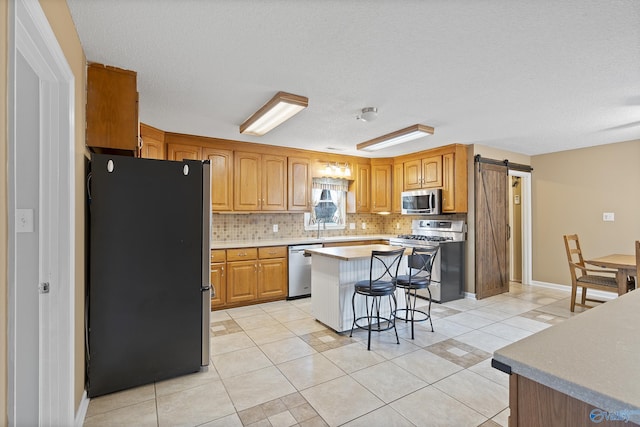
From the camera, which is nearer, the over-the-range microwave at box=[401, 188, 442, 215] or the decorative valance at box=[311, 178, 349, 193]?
the over-the-range microwave at box=[401, 188, 442, 215]

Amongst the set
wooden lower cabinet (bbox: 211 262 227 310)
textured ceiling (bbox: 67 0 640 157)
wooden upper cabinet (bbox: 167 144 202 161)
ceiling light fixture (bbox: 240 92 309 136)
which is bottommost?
wooden lower cabinet (bbox: 211 262 227 310)

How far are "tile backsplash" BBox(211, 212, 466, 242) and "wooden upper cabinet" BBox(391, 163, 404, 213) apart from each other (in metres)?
0.40

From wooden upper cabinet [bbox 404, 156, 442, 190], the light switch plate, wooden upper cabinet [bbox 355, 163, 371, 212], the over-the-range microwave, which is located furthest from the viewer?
wooden upper cabinet [bbox 355, 163, 371, 212]

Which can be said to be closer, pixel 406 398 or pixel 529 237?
pixel 406 398

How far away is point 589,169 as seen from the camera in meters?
4.91

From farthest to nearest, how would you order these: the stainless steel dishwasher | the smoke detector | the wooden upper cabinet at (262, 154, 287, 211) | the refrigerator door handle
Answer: the wooden upper cabinet at (262, 154, 287, 211), the stainless steel dishwasher, the smoke detector, the refrigerator door handle

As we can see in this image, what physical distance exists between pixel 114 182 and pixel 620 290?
5305mm

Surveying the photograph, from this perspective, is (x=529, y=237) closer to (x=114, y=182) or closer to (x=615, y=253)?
(x=615, y=253)

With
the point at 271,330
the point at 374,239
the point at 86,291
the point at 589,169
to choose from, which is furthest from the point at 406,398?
the point at 589,169

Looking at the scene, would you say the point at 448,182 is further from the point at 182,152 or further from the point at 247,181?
the point at 182,152

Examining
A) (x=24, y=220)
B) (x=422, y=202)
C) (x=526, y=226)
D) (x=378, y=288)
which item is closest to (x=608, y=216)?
(x=526, y=226)

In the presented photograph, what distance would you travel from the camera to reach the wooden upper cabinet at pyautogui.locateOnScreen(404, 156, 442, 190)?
5.03 m

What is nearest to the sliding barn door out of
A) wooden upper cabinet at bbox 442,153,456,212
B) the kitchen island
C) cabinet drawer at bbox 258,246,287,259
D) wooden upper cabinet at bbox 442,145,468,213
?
wooden upper cabinet at bbox 442,145,468,213

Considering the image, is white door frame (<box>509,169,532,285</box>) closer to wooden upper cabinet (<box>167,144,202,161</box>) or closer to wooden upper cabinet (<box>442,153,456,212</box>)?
wooden upper cabinet (<box>442,153,456,212</box>)
